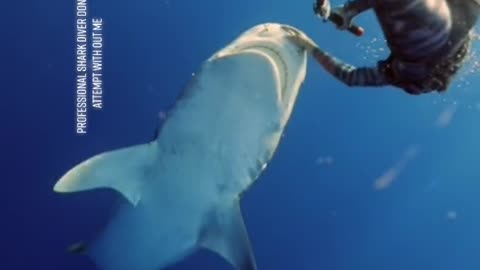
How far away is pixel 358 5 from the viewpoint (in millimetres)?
2635

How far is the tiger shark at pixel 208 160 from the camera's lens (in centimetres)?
244

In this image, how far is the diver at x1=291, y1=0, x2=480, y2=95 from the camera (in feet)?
7.55

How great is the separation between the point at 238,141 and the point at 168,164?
2.01 feet

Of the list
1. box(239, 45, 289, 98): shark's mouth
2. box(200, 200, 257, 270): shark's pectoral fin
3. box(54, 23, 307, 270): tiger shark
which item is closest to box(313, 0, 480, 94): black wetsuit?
box(239, 45, 289, 98): shark's mouth

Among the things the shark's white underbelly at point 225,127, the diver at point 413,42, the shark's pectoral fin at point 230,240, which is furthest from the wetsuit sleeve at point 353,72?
the shark's pectoral fin at point 230,240

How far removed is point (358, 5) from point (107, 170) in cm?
163

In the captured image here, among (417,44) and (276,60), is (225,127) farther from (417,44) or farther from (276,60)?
(417,44)

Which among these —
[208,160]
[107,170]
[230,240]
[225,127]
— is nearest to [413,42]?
[225,127]

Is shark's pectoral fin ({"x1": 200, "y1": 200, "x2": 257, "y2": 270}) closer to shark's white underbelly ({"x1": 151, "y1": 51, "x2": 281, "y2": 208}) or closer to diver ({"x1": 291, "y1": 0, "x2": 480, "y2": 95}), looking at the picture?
shark's white underbelly ({"x1": 151, "y1": 51, "x2": 281, "y2": 208})

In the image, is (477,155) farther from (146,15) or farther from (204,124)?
(204,124)

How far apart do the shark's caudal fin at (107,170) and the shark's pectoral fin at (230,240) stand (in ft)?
1.74

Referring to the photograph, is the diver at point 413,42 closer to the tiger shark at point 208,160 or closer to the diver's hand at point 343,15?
the diver's hand at point 343,15

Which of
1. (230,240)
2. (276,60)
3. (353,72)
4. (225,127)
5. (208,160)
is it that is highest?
(276,60)

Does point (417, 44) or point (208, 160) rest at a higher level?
point (417, 44)
